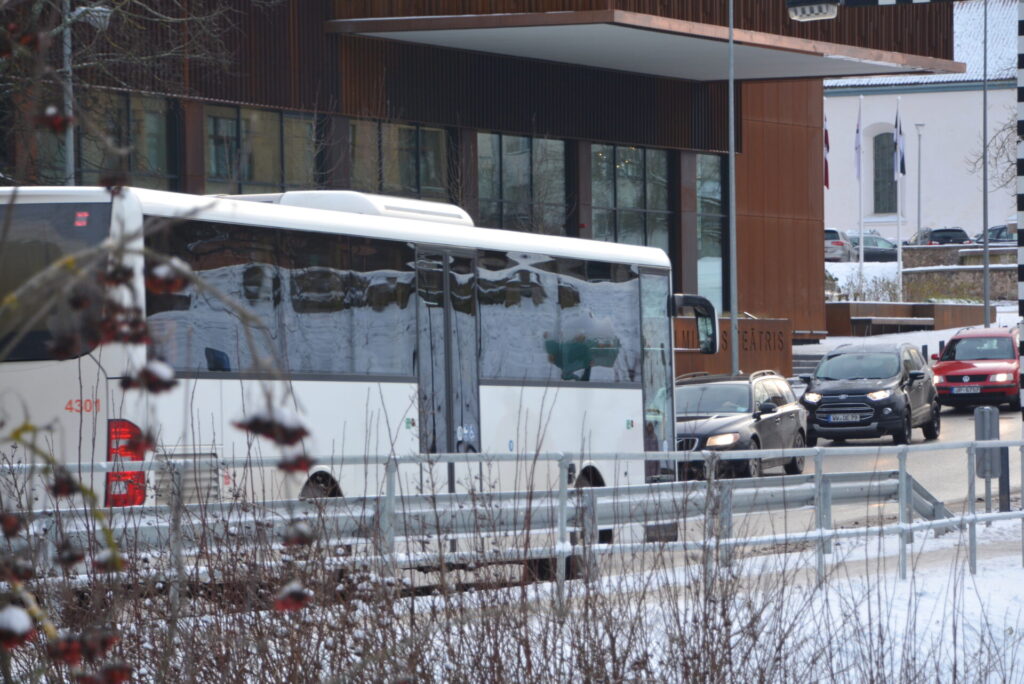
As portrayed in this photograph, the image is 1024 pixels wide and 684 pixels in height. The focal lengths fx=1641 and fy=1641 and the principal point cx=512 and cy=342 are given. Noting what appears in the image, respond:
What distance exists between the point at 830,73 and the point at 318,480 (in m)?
31.4

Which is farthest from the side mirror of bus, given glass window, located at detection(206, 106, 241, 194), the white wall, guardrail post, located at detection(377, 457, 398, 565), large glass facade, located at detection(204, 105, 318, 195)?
the white wall

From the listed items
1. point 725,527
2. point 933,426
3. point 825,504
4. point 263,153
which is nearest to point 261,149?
point 263,153

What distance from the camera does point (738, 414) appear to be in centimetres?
2270

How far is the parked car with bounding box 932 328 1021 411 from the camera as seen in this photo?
34.6m

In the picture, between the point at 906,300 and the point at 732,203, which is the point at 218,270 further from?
the point at 906,300

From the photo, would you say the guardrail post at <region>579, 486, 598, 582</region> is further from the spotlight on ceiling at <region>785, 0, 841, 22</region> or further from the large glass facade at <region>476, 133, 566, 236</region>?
the large glass facade at <region>476, 133, 566, 236</region>

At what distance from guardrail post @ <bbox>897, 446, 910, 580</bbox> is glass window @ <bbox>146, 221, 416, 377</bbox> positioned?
400cm

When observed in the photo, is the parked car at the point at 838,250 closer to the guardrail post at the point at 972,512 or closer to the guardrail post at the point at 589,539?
the guardrail post at the point at 972,512

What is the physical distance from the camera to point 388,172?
120 feet

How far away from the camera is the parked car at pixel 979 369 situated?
113 ft

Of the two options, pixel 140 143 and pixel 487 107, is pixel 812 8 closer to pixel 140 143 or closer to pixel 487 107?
pixel 140 143

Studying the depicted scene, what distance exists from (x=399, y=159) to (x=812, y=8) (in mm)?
22657

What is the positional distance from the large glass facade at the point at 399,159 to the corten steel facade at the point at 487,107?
0.05 metres

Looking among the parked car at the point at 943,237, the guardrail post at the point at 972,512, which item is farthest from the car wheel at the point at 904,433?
the parked car at the point at 943,237
